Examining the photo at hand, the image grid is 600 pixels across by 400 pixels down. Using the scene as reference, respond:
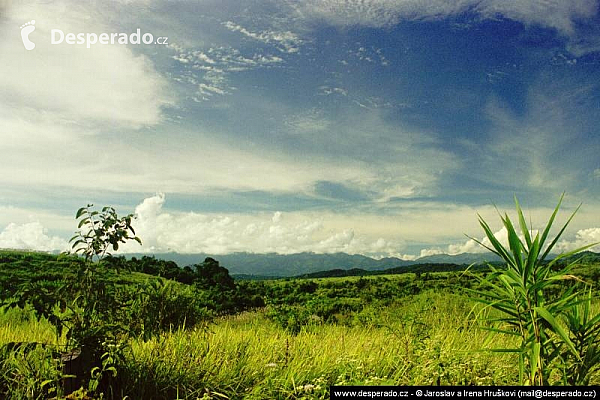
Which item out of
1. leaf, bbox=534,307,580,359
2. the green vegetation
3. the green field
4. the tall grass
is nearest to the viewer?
leaf, bbox=534,307,580,359

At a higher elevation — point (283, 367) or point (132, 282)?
point (132, 282)

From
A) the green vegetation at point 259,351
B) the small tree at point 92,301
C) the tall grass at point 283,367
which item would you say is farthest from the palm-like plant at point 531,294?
the small tree at point 92,301

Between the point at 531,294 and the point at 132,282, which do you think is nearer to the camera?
the point at 531,294

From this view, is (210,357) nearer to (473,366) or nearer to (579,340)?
(473,366)

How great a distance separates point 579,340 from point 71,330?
17.5 feet

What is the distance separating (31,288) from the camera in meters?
4.46

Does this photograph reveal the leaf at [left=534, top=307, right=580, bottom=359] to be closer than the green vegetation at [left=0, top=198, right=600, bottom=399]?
Yes

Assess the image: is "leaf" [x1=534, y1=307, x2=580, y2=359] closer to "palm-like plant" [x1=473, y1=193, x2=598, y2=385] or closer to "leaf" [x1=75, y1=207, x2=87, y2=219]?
"palm-like plant" [x1=473, y1=193, x2=598, y2=385]

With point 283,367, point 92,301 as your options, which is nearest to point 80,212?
point 92,301

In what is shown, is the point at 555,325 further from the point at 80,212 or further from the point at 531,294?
the point at 80,212

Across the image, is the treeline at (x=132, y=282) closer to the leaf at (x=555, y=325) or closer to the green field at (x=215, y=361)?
the green field at (x=215, y=361)

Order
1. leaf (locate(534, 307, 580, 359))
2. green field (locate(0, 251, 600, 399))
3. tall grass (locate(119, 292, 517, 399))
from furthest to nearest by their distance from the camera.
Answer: tall grass (locate(119, 292, 517, 399)), green field (locate(0, 251, 600, 399)), leaf (locate(534, 307, 580, 359))

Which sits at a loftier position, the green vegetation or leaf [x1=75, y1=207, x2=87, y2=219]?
leaf [x1=75, y1=207, x2=87, y2=219]

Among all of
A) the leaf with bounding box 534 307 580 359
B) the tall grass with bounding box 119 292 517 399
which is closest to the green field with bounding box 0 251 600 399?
the tall grass with bounding box 119 292 517 399
